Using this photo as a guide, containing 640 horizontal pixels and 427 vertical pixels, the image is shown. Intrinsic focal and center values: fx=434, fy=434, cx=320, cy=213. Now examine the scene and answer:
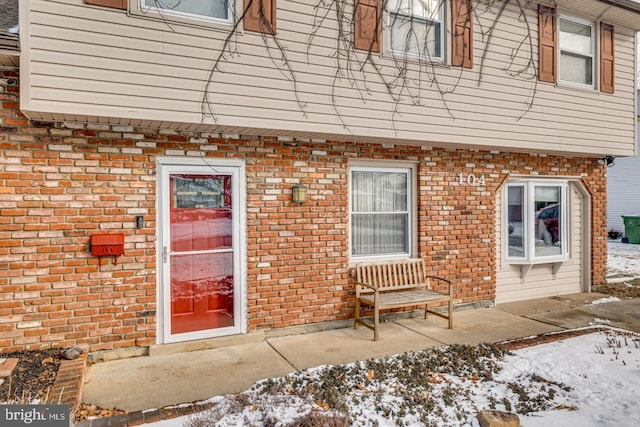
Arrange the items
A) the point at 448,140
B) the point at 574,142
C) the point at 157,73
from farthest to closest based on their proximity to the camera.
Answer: the point at 574,142 < the point at 448,140 < the point at 157,73

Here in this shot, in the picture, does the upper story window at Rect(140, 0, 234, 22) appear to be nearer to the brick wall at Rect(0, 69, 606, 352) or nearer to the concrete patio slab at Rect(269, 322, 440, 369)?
the brick wall at Rect(0, 69, 606, 352)

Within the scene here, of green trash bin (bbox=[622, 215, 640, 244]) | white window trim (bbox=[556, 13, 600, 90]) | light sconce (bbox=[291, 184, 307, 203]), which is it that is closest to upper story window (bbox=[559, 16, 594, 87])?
white window trim (bbox=[556, 13, 600, 90])

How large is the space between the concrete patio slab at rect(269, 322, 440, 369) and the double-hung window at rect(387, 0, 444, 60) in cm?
383

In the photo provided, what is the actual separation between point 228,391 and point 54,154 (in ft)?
9.92

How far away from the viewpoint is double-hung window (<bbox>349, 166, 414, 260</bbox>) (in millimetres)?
6422

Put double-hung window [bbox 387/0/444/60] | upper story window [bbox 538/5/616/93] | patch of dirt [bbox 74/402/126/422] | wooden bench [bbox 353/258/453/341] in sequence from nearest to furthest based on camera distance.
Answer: patch of dirt [bbox 74/402/126/422] < wooden bench [bbox 353/258/453/341] < double-hung window [bbox 387/0/444/60] < upper story window [bbox 538/5/616/93]

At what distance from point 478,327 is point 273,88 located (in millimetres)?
4284

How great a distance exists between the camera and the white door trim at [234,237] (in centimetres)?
507

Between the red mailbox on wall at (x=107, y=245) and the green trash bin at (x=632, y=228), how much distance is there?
61.1 feet

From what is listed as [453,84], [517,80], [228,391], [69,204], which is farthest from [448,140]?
[69,204]

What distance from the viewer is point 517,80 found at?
6.87 metres

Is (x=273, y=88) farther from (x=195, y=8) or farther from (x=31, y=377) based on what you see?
(x=31, y=377)

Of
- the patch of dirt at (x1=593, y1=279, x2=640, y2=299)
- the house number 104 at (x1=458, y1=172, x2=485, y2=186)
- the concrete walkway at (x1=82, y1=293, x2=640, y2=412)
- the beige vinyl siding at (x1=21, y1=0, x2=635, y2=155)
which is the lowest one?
the concrete walkway at (x1=82, y1=293, x2=640, y2=412)

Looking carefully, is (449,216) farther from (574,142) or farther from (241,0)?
(241,0)
